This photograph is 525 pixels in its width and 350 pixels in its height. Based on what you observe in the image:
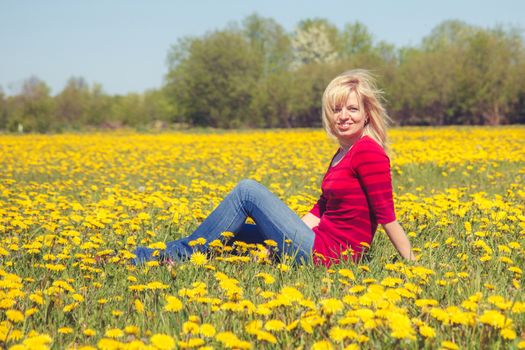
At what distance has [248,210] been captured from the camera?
11.6ft

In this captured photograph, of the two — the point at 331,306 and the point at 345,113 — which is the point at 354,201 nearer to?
the point at 345,113

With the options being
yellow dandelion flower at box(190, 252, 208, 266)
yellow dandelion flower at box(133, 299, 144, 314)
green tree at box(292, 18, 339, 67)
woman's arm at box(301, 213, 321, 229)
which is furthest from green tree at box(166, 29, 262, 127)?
yellow dandelion flower at box(133, 299, 144, 314)

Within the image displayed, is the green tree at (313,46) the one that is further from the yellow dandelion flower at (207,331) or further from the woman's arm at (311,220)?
the yellow dandelion flower at (207,331)

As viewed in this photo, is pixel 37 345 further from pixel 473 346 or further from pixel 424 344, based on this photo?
pixel 473 346

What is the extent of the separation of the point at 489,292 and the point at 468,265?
555mm

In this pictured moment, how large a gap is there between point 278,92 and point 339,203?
3711 cm

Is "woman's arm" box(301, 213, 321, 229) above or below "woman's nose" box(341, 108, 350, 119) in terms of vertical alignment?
below

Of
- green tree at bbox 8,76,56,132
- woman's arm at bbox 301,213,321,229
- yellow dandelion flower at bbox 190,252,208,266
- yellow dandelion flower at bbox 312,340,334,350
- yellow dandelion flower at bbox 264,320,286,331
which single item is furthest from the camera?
green tree at bbox 8,76,56,132

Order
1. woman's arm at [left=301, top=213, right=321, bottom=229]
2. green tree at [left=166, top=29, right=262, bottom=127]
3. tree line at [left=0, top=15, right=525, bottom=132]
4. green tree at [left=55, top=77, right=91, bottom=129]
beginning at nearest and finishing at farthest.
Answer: woman's arm at [left=301, top=213, right=321, bottom=229] → tree line at [left=0, top=15, right=525, bottom=132] → green tree at [left=55, top=77, right=91, bottom=129] → green tree at [left=166, top=29, right=262, bottom=127]

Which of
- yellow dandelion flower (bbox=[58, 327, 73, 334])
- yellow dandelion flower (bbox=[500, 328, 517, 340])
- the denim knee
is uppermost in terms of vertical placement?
the denim knee

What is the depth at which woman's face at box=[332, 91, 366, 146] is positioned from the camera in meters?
3.52

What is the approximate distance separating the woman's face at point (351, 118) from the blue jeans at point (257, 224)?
0.59 meters

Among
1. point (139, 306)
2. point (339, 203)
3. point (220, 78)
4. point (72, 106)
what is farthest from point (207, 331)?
point (220, 78)

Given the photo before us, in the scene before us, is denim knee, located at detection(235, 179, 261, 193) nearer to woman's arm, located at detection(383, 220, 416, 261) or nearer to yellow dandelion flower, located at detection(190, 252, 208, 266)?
yellow dandelion flower, located at detection(190, 252, 208, 266)
